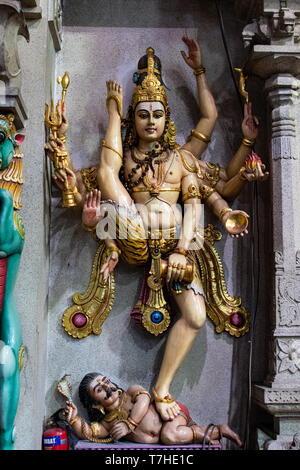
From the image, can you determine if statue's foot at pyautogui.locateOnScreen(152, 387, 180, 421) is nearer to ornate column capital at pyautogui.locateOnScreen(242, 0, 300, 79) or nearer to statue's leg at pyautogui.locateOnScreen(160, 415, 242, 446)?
statue's leg at pyautogui.locateOnScreen(160, 415, 242, 446)

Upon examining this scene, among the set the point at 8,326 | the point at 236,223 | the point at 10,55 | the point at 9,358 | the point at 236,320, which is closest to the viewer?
the point at 9,358

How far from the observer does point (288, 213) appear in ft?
11.6

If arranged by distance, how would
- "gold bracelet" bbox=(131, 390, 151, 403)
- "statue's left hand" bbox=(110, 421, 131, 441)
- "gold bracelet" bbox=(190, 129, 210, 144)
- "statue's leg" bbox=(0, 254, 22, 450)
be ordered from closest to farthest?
"statue's leg" bbox=(0, 254, 22, 450), "statue's left hand" bbox=(110, 421, 131, 441), "gold bracelet" bbox=(131, 390, 151, 403), "gold bracelet" bbox=(190, 129, 210, 144)

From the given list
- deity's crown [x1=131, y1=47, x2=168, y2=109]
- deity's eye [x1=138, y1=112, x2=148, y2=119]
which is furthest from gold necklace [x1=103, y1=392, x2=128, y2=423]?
deity's crown [x1=131, y1=47, x2=168, y2=109]

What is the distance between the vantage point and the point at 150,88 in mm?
3641

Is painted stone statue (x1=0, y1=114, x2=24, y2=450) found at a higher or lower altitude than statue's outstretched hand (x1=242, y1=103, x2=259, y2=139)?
lower

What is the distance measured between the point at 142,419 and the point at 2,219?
1456 mm

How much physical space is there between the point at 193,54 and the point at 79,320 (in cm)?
201

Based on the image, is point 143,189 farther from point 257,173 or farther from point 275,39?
point 275,39

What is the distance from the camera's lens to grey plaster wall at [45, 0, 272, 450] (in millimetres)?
3678

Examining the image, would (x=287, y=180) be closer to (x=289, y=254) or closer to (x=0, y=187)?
(x=289, y=254)

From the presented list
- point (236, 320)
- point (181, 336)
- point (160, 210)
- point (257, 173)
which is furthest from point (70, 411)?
point (257, 173)

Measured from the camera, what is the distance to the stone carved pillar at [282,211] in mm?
3287

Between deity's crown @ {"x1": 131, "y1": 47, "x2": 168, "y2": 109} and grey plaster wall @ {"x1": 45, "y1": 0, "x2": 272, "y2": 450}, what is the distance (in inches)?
12.0
